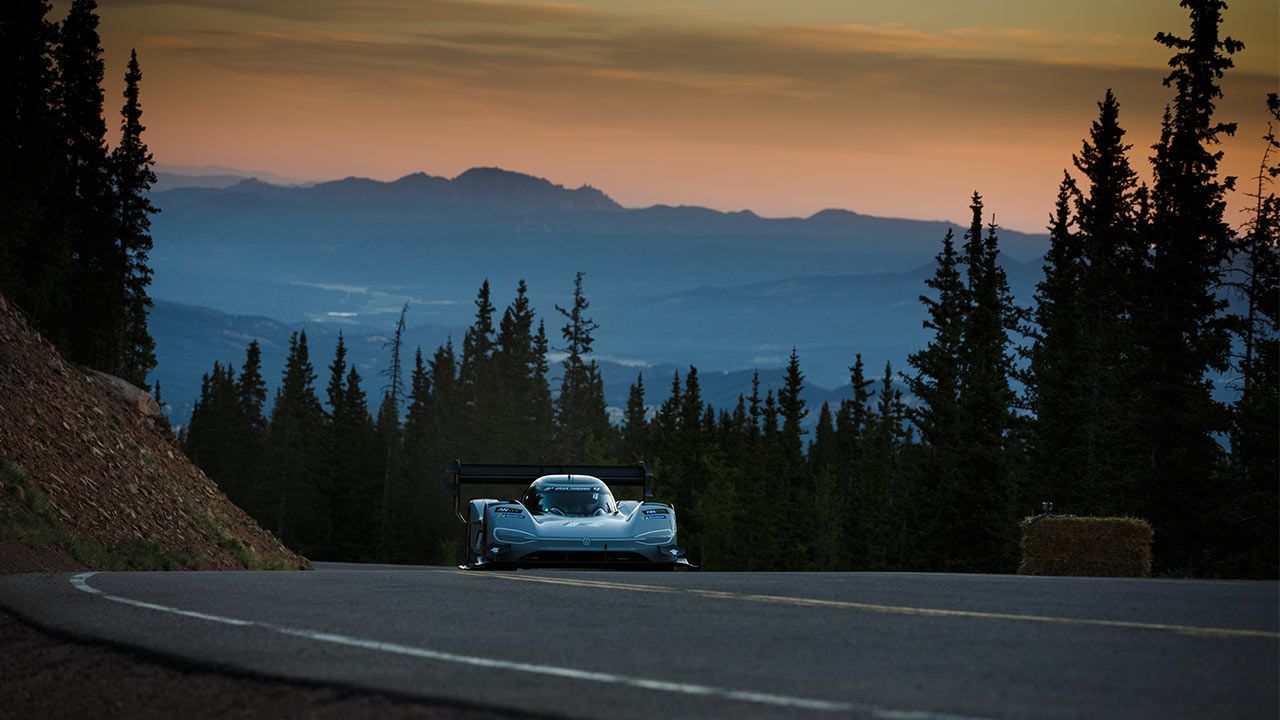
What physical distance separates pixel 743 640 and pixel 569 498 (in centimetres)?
1225

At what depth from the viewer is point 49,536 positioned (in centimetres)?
2330

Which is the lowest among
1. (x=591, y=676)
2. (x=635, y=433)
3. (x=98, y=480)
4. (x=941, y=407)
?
(x=591, y=676)

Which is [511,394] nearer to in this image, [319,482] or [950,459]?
[319,482]

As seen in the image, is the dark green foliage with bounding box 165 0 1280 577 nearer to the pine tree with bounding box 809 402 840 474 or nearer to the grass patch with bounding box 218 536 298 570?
the grass patch with bounding box 218 536 298 570

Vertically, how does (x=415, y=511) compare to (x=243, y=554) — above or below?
below

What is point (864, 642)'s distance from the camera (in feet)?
33.0

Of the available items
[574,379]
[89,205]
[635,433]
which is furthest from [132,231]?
[635,433]

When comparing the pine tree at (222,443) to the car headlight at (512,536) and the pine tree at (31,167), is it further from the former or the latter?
the car headlight at (512,536)

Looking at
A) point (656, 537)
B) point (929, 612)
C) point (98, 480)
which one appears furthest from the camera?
point (98, 480)

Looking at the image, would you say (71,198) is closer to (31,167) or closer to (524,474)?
(31,167)

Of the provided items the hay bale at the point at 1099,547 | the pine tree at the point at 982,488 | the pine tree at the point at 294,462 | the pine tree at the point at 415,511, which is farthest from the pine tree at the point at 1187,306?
the pine tree at the point at 294,462

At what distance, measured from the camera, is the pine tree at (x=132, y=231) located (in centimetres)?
8225

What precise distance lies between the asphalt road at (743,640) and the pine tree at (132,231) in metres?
70.6

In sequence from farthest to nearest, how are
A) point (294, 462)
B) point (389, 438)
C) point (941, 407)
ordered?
point (294, 462) → point (389, 438) → point (941, 407)
